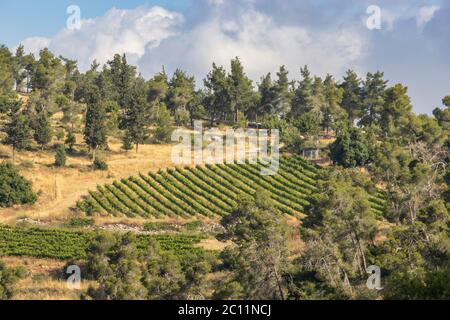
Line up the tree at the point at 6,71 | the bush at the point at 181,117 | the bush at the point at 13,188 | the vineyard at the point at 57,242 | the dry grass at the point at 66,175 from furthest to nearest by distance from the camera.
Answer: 1. the bush at the point at 181,117
2. the tree at the point at 6,71
3. the dry grass at the point at 66,175
4. the bush at the point at 13,188
5. the vineyard at the point at 57,242

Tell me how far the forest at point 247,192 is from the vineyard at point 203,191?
0.79ft

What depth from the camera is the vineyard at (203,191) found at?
60.6 metres

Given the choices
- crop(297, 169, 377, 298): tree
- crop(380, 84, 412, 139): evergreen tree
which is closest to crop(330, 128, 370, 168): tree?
crop(380, 84, 412, 139): evergreen tree

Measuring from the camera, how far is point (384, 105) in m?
87.2

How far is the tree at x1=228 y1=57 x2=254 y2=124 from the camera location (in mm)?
97375

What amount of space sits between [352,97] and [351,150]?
24.2m

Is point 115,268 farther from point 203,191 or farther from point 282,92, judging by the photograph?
point 282,92

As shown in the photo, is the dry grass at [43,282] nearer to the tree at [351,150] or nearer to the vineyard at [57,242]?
the vineyard at [57,242]

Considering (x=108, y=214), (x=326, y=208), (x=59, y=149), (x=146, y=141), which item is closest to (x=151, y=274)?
(x=326, y=208)

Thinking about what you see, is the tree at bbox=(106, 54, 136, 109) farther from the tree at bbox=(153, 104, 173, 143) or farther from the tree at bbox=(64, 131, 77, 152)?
the tree at bbox=(64, 131, 77, 152)

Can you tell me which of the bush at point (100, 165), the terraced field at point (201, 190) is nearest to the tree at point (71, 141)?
the bush at point (100, 165)

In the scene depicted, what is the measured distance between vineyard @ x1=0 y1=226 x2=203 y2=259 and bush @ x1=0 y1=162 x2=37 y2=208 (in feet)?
22.8

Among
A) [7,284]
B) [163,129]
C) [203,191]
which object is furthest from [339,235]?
[163,129]
